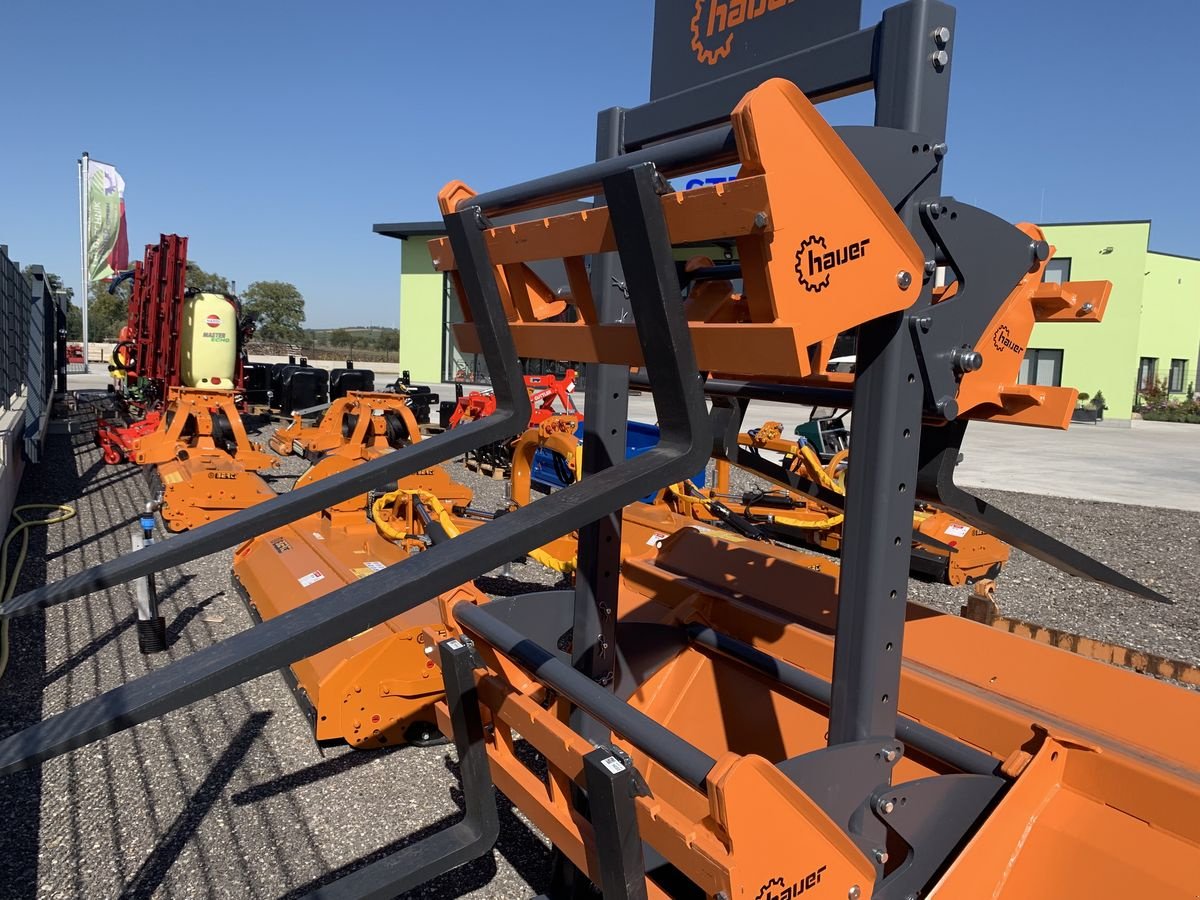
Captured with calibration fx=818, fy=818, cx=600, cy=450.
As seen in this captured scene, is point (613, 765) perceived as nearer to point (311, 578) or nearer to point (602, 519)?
point (602, 519)

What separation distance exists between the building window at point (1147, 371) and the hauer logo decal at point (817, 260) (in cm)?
4058

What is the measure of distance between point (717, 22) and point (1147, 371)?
40878 millimetres

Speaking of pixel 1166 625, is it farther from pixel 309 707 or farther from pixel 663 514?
pixel 309 707

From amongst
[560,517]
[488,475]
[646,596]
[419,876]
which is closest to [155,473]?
[488,475]

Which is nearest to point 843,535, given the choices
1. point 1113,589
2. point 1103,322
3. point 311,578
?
point 311,578

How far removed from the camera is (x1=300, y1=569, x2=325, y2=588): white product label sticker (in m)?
4.71

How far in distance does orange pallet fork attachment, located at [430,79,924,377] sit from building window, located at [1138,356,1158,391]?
40.5 metres

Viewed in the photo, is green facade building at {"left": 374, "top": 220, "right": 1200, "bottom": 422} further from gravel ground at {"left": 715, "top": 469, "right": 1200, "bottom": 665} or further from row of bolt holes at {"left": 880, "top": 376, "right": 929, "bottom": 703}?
row of bolt holes at {"left": 880, "top": 376, "right": 929, "bottom": 703}

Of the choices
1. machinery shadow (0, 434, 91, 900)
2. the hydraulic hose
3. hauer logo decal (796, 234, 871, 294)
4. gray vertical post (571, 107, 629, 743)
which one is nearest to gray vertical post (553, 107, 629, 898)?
gray vertical post (571, 107, 629, 743)

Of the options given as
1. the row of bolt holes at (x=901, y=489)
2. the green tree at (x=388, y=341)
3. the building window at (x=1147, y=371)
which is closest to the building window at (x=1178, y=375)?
Result: the building window at (x=1147, y=371)

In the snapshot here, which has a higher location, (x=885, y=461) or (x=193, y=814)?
(x=885, y=461)

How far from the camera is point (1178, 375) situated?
36719 mm

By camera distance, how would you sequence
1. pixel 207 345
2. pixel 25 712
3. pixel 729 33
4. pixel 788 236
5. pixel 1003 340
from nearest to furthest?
1. pixel 788 236
2. pixel 1003 340
3. pixel 729 33
4. pixel 25 712
5. pixel 207 345

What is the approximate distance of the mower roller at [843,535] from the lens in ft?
4.92
